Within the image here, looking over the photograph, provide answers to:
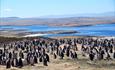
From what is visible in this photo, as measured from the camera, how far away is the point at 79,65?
30.5m

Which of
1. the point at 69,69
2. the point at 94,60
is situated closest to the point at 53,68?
the point at 69,69

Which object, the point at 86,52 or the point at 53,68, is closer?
the point at 53,68

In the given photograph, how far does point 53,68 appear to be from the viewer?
96.9 ft

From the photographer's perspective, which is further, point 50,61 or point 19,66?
point 50,61

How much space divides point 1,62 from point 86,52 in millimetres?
11255

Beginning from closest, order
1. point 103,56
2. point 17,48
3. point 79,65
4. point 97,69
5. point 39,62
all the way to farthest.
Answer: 1. point 97,69
2. point 79,65
3. point 39,62
4. point 103,56
5. point 17,48

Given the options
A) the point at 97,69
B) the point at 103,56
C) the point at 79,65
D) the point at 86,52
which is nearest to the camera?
the point at 97,69

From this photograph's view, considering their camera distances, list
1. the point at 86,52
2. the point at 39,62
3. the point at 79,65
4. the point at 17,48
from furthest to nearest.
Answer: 1. the point at 17,48
2. the point at 86,52
3. the point at 39,62
4. the point at 79,65

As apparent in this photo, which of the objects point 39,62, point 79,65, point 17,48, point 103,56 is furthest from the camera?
point 17,48

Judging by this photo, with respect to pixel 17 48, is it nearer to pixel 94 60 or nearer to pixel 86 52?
pixel 86 52

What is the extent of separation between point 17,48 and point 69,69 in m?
20.4

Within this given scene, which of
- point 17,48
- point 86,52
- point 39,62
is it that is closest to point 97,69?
point 39,62

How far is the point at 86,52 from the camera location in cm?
3888

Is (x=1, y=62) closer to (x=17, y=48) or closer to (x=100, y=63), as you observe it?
(x=100, y=63)
